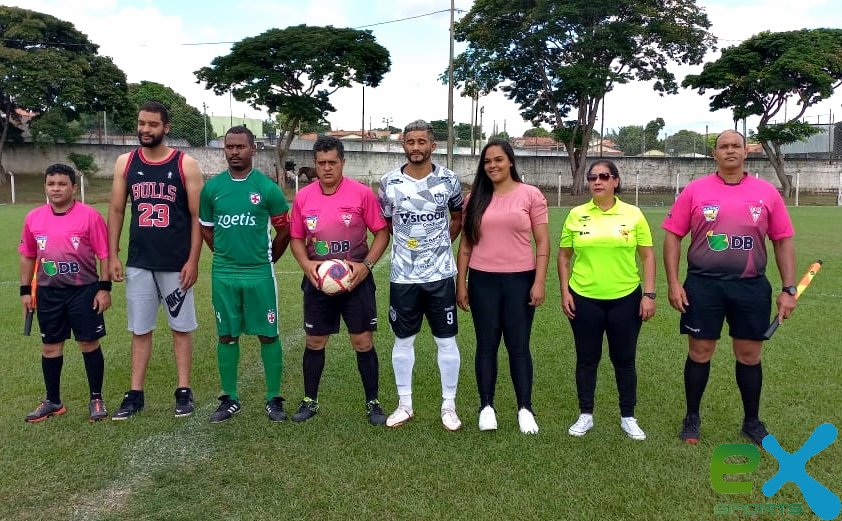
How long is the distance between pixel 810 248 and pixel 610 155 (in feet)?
87.7

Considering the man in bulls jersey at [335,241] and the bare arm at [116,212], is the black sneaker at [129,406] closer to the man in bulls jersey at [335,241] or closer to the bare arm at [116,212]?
the bare arm at [116,212]

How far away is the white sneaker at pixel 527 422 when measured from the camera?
3918 mm

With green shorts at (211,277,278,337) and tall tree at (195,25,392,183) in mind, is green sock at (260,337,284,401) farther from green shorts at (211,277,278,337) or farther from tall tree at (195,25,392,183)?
tall tree at (195,25,392,183)

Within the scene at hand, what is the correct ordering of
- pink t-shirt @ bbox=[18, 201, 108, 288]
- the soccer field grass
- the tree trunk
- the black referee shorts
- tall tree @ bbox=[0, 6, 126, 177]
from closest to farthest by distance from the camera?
the soccer field grass, the black referee shorts, pink t-shirt @ bbox=[18, 201, 108, 288], tall tree @ bbox=[0, 6, 126, 177], the tree trunk

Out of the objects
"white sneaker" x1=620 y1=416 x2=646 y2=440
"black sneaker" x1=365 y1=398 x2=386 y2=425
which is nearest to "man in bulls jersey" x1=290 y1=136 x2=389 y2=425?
"black sneaker" x1=365 y1=398 x2=386 y2=425

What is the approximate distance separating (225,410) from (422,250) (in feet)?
5.55

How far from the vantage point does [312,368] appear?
425 centimetres

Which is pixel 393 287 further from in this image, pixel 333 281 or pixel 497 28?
pixel 497 28

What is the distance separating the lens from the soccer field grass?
3074 millimetres

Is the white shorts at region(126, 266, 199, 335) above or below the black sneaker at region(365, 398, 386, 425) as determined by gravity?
above

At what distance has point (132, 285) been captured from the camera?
4.23m

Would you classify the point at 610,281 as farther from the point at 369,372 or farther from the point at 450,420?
the point at 369,372

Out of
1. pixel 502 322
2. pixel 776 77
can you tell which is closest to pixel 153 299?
pixel 502 322

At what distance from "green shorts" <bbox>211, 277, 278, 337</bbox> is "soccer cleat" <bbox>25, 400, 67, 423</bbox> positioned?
4.03 ft
